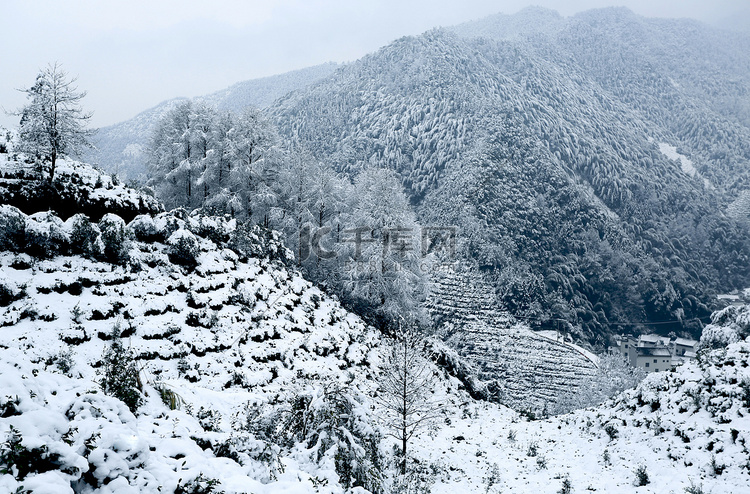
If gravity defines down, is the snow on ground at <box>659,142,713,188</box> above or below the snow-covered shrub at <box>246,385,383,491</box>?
above

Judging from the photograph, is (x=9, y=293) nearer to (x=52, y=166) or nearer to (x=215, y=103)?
(x=52, y=166)

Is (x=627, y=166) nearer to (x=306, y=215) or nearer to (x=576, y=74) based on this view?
(x=576, y=74)

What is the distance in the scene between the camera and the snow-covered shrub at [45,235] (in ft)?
44.2

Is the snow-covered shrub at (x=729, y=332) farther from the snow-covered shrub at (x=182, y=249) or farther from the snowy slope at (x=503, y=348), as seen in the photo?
the snow-covered shrub at (x=182, y=249)

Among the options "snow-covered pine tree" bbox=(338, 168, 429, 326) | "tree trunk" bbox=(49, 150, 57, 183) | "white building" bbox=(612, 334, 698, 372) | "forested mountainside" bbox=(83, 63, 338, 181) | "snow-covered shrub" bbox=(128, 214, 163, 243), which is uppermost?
"forested mountainside" bbox=(83, 63, 338, 181)

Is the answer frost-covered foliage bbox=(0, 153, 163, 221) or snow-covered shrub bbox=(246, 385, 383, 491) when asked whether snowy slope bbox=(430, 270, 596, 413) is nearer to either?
frost-covered foliage bbox=(0, 153, 163, 221)

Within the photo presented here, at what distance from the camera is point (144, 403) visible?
6.79 metres

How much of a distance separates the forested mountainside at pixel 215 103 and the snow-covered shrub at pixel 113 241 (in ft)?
326

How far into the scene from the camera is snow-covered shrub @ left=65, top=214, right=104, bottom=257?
14.4 m

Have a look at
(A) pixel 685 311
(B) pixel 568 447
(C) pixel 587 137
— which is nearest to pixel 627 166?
(C) pixel 587 137

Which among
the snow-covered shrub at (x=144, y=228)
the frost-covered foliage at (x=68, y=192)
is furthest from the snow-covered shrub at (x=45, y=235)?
the snow-covered shrub at (x=144, y=228)

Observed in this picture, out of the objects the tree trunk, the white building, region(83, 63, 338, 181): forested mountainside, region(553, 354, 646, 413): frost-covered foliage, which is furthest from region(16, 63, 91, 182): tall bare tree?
region(83, 63, 338, 181): forested mountainside

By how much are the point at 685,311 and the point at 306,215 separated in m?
71.5

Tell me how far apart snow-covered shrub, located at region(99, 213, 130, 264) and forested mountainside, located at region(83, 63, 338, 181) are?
99.5 metres
